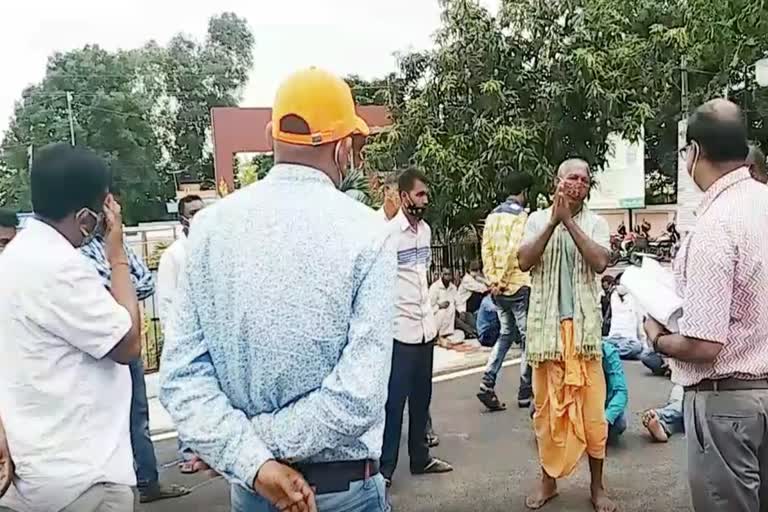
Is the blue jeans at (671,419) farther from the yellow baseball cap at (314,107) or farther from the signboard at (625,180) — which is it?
the signboard at (625,180)

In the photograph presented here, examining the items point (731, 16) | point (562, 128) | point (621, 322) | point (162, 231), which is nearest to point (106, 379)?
point (621, 322)

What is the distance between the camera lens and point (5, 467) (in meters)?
2.15

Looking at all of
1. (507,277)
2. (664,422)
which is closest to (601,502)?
(664,422)

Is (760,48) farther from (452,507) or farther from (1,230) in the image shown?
(1,230)

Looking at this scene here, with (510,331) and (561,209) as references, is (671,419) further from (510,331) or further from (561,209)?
(561,209)

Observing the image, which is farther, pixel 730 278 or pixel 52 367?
pixel 730 278

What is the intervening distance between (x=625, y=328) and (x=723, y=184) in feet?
19.2

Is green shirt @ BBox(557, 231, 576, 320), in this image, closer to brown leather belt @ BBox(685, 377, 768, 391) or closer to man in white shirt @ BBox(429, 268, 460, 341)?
brown leather belt @ BBox(685, 377, 768, 391)

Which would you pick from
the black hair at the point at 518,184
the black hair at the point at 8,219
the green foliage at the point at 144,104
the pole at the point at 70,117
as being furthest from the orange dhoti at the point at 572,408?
the pole at the point at 70,117

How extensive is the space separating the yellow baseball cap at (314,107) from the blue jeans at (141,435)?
2875 millimetres

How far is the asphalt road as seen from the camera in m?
4.39

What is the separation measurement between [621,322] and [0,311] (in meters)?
6.97

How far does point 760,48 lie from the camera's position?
370 inches

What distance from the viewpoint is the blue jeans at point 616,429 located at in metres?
5.33
